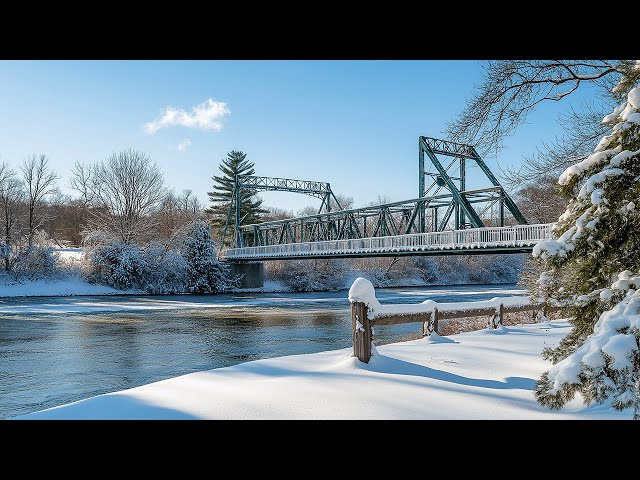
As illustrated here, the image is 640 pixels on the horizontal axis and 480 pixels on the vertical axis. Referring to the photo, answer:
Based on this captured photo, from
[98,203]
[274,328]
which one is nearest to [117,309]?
[274,328]

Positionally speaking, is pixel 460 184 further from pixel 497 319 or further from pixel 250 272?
pixel 497 319

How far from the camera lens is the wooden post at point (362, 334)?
685cm

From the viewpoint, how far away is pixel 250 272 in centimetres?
5125

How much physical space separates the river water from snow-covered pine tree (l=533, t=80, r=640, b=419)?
7488 mm

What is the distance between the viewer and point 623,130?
4309mm

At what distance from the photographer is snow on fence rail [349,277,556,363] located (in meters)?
6.90

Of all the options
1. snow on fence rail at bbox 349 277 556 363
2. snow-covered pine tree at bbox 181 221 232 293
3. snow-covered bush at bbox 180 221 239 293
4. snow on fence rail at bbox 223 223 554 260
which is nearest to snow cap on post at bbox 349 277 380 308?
snow on fence rail at bbox 349 277 556 363

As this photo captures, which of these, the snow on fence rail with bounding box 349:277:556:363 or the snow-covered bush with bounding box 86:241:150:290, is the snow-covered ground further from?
the snow-covered bush with bounding box 86:241:150:290

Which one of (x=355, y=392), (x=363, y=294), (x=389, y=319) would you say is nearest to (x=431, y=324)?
(x=389, y=319)

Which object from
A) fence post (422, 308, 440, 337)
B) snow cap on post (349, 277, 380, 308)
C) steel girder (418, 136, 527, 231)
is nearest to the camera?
snow cap on post (349, 277, 380, 308)

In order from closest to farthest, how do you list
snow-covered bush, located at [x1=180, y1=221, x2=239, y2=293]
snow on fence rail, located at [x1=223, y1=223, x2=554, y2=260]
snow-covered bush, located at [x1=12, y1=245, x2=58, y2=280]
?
snow on fence rail, located at [x1=223, y1=223, x2=554, y2=260]
snow-covered bush, located at [x1=12, y1=245, x2=58, y2=280]
snow-covered bush, located at [x1=180, y1=221, x2=239, y2=293]
